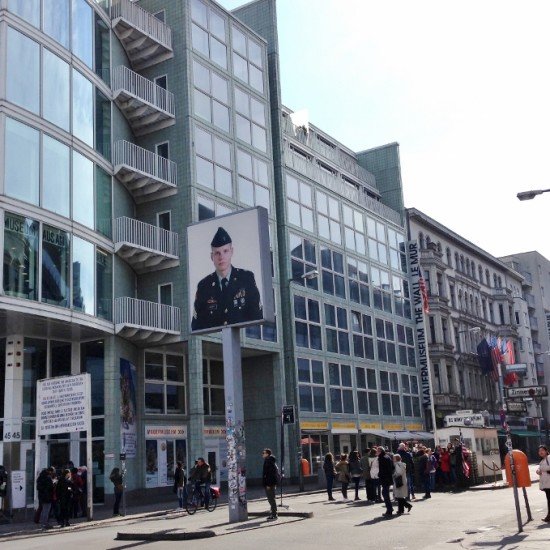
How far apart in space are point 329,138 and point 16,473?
37.5 m

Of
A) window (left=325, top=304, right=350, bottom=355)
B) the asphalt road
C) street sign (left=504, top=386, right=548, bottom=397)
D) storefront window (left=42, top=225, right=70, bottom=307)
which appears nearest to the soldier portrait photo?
the asphalt road

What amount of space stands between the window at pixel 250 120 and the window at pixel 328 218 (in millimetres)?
6307

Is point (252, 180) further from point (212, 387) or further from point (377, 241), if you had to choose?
point (377, 241)

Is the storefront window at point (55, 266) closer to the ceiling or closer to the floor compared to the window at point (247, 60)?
closer to the floor

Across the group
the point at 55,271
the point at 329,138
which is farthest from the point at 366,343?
the point at 55,271

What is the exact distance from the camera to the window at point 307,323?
41.0m

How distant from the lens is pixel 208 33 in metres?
37.8

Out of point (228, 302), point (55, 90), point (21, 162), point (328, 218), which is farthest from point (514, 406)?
point (328, 218)

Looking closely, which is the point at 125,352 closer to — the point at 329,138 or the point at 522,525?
the point at 522,525

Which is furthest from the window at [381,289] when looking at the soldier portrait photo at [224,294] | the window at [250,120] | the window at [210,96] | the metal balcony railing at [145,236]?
the soldier portrait photo at [224,294]

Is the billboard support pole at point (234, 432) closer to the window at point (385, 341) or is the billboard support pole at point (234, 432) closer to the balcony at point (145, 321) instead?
the balcony at point (145, 321)

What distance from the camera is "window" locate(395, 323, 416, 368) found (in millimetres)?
53062

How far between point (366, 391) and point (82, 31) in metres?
27.2

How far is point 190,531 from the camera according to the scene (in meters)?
16.2
